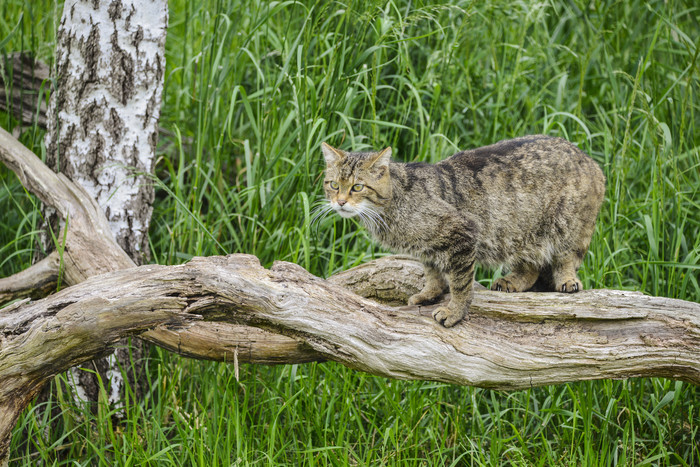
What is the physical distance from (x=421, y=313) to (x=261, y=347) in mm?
747

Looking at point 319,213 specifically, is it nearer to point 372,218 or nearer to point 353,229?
point 372,218

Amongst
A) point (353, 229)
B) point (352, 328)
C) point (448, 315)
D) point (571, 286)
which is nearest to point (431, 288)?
point (448, 315)

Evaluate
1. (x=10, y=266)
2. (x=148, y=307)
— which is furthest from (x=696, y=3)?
(x=10, y=266)

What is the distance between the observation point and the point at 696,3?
5.11 metres

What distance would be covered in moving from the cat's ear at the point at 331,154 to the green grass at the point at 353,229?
0.39 ft

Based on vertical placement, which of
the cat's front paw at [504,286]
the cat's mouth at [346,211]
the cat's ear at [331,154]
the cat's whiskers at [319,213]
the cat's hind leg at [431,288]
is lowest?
the cat's front paw at [504,286]

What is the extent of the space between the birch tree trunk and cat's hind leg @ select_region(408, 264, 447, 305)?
144 cm

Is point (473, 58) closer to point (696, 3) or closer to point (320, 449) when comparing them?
point (696, 3)

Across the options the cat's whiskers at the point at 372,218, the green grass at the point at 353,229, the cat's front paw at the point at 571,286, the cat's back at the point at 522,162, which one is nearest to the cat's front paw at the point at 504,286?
the cat's front paw at the point at 571,286

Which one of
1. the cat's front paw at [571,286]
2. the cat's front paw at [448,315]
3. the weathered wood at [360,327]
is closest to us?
the weathered wood at [360,327]

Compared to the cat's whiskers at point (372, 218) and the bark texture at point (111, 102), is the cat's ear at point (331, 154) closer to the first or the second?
the cat's whiskers at point (372, 218)

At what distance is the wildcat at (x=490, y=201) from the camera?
10.5 ft

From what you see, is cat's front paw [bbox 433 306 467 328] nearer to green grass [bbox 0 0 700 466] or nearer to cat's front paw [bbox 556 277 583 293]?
green grass [bbox 0 0 700 466]

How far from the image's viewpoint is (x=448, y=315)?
116 inches
